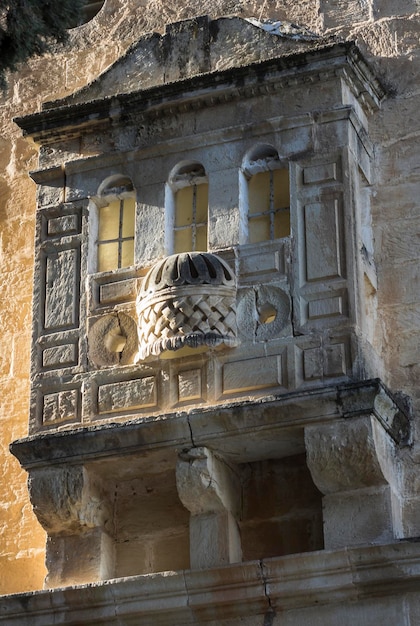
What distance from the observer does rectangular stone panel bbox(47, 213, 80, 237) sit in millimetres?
8320

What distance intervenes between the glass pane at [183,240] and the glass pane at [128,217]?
0.80ft

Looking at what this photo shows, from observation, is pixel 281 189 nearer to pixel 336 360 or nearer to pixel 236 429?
pixel 336 360

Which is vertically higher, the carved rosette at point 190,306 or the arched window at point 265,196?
the arched window at point 265,196

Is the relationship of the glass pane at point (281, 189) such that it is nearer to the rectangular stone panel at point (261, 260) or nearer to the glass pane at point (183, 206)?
the rectangular stone panel at point (261, 260)

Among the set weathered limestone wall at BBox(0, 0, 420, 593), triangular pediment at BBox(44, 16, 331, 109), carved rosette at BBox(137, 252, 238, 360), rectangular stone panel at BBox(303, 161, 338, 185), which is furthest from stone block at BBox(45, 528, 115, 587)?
triangular pediment at BBox(44, 16, 331, 109)

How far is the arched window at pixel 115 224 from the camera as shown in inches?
324

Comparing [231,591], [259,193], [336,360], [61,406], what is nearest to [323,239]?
[259,193]


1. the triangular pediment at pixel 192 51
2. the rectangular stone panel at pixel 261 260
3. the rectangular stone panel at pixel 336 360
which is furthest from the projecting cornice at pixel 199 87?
the rectangular stone panel at pixel 336 360

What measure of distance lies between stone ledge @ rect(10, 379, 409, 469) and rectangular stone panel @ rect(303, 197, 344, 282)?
2.01 feet

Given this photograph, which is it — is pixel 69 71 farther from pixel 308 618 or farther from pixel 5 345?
pixel 308 618

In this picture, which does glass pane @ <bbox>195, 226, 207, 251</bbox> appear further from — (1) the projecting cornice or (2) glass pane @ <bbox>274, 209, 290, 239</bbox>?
(1) the projecting cornice

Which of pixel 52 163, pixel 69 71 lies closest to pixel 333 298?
pixel 52 163

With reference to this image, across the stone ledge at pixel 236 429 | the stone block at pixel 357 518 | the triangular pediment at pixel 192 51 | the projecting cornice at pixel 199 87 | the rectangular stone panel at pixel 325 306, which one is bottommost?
the stone block at pixel 357 518

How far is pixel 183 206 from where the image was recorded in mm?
8219
